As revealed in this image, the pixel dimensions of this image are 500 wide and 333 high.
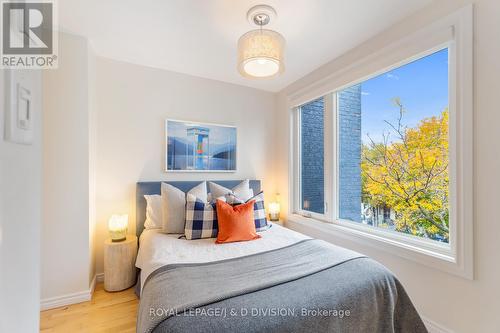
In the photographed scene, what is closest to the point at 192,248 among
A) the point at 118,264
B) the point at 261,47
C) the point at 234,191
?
the point at 118,264

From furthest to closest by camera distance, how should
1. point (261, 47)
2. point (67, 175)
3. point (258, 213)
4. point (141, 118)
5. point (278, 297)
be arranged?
point (141, 118)
point (258, 213)
point (67, 175)
point (261, 47)
point (278, 297)

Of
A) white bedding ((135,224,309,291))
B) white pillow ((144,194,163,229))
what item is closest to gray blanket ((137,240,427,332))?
white bedding ((135,224,309,291))

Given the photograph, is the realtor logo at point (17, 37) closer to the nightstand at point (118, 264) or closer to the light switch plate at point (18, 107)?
the light switch plate at point (18, 107)

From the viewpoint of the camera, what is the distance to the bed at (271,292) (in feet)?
3.43

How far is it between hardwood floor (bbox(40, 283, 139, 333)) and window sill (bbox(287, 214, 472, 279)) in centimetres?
203

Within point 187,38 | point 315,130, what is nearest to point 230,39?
point 187,38

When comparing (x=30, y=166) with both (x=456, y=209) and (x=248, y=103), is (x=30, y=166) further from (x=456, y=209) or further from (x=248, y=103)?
(x=248, y=103)

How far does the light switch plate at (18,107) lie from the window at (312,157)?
2.73 metres

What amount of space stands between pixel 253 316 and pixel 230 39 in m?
2.22

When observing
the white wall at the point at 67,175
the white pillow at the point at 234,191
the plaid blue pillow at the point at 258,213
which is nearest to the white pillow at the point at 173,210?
the white pillow at the point at 234,191

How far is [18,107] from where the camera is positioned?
489 millimetres

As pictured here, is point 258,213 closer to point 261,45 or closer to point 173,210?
point 173,210

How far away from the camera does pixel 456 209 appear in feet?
5.30

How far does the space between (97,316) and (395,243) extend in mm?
2556
